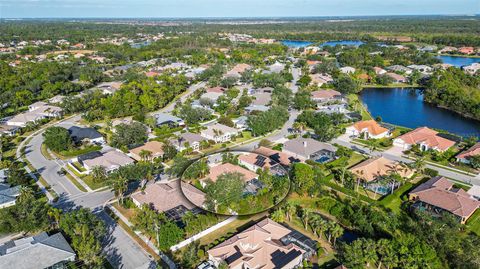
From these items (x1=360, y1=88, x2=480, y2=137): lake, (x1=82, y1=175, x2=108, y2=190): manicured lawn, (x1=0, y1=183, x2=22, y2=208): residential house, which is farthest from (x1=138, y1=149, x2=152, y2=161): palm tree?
(x1=360, y1=88, x2=480, y2=137): lake

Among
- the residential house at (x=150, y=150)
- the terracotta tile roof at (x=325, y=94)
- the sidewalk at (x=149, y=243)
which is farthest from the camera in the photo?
the terracotta tile roof at (x=325, y=94)

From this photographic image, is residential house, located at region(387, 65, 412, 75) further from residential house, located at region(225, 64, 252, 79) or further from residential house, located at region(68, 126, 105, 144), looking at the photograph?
residential house, located at region(68, 126, 105, 144)

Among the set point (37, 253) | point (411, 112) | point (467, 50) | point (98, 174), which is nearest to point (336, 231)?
point (37, 253)

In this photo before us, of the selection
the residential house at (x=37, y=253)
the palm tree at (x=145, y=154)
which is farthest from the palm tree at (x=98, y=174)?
the residential house at (x=37, y=253)

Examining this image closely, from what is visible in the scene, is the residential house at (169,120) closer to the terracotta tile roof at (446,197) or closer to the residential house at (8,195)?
the residential house at (8,195)

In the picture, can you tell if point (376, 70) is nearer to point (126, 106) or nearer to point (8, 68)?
point (126, 106)

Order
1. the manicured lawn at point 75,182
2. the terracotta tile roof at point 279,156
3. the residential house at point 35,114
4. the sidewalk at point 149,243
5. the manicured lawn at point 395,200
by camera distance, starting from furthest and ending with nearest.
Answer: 1. the residential house at point 35,114
2. the terracotta tile roof at point 279,156
3. the manicured lawn at point 75,182
4. the manicured lawn at point 395,200
5. the sidewalk at point 149,243

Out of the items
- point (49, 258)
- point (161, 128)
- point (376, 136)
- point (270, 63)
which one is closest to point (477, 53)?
point (270, 63)

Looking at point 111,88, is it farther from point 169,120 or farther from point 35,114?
point 169,120
